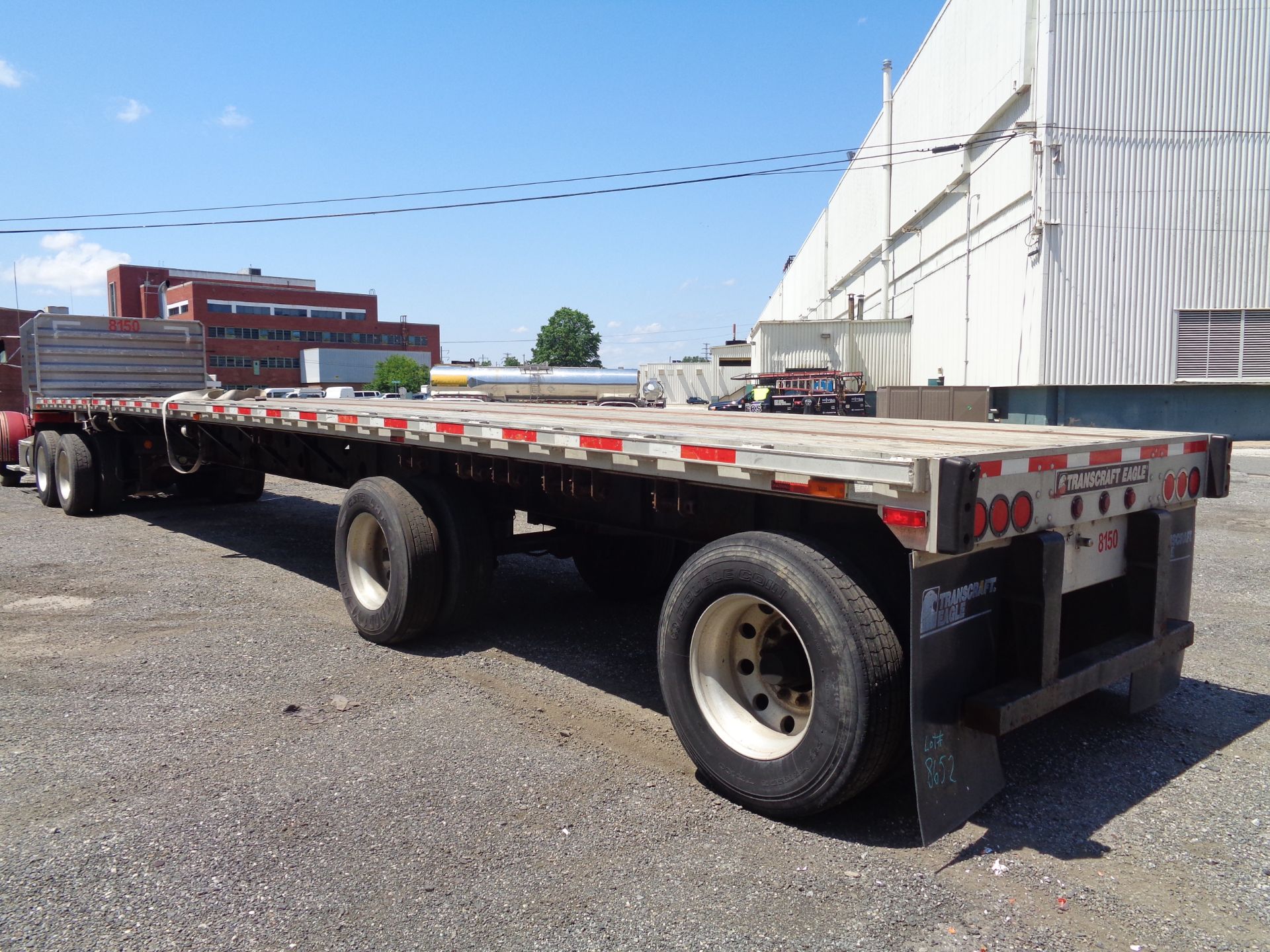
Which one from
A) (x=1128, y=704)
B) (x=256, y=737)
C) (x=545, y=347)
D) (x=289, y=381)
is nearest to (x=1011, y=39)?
(x=1128, y=704)

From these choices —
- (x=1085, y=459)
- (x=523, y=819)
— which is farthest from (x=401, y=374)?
(x=1085, y=459)

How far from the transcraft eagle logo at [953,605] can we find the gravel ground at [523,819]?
910 millimetres

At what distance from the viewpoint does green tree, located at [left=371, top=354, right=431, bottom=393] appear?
87.6 metres

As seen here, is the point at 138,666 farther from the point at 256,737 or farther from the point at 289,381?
the point at 289,381

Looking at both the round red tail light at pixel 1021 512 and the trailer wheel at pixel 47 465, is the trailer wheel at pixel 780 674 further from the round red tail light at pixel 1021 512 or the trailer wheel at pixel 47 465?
the trailer wheel at pixel 47 465

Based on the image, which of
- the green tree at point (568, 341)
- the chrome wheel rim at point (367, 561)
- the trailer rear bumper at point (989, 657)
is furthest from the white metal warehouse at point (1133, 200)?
the green tree at point (568, 341)

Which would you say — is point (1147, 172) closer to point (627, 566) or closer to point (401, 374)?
point (627, 566)

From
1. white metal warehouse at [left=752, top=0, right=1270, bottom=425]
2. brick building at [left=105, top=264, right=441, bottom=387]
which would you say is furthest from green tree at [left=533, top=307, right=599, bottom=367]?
white metal warehouse at [left=752, top=0, right=1270, bottom=425]

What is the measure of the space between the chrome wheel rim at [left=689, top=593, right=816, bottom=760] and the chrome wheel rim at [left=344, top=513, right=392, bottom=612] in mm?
3186

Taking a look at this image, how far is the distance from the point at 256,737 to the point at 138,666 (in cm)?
176

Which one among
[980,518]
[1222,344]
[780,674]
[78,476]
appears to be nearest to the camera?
[980,518]

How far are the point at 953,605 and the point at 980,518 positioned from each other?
0.41 meters

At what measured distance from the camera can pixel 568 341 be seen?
460 feet

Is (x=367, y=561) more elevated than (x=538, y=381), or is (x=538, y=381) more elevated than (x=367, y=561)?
(x=538, y=381)
